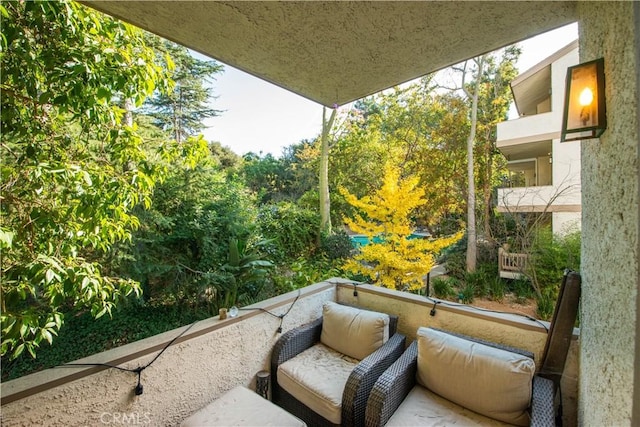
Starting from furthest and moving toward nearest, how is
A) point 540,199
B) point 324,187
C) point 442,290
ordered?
point 324,187, point 540,199, point 442,290

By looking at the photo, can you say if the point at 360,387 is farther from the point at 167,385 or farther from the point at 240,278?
the point at 240,278

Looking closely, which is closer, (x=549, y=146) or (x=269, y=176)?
(x=549, y=146)

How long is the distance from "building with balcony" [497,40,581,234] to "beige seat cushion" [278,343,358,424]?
5.95m

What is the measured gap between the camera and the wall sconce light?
3.33 ft

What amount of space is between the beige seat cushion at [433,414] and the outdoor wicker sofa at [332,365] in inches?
9.1

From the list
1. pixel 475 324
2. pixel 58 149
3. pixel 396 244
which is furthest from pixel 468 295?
pixel 58 149

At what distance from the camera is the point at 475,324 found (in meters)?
1.97

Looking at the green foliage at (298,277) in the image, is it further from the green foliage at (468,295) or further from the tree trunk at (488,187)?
the tree trunk at (488,187)

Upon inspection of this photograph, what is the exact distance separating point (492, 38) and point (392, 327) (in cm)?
216

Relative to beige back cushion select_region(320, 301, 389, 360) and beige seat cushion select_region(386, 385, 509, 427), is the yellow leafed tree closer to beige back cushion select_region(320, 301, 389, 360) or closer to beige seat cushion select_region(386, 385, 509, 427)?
beige back cushion select_region(320, 301, 389, 360)

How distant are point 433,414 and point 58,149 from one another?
3.38 metres

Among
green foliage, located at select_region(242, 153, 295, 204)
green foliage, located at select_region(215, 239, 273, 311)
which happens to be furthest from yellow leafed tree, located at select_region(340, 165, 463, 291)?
green foliage, located at select_region(242, 153, 295, 204)

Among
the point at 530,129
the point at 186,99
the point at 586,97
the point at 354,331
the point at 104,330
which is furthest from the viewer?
the point at 186,99

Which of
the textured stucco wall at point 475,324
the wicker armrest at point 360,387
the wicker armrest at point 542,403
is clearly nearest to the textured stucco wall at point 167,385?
the wicker armrest at point 360,387
